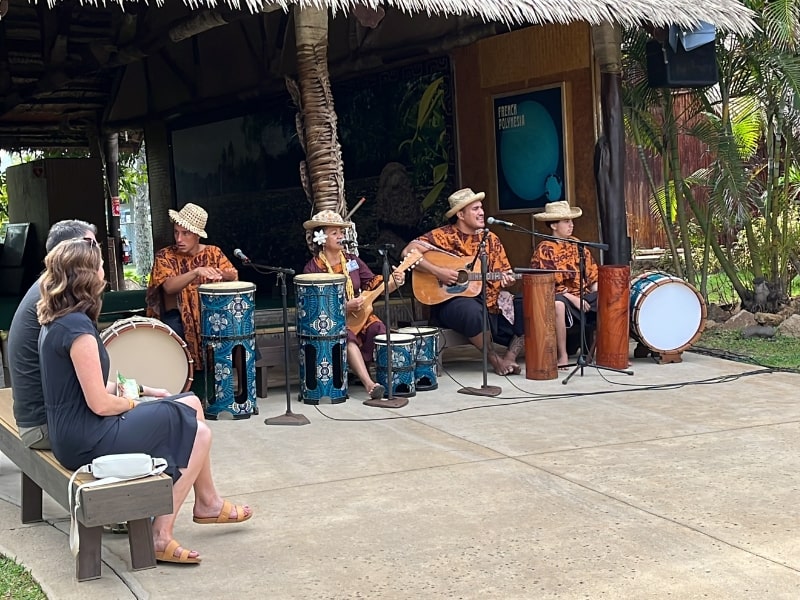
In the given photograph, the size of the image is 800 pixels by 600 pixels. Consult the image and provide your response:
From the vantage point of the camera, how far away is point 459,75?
9242mm

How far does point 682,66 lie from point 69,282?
5.95m

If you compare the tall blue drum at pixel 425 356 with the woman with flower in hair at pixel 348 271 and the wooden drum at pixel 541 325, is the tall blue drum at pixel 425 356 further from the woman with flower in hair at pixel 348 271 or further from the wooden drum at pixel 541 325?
the wooden drum at pixel 541 325

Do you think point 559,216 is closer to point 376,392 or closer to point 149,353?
point 376,392

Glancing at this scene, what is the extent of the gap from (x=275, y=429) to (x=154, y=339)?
2.71ft

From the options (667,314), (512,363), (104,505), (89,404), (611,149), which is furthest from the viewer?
(611,149)

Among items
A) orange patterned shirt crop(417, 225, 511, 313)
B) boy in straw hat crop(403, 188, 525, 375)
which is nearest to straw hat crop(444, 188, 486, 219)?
boy in straw hat crop(403, 188, 525, 375)

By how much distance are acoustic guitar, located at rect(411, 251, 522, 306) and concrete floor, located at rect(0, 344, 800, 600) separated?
100cm

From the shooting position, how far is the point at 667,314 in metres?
7.46

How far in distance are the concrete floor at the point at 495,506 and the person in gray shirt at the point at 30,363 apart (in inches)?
18.3

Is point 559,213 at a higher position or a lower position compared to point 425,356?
higher

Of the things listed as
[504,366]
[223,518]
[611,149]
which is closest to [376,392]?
[504,366]

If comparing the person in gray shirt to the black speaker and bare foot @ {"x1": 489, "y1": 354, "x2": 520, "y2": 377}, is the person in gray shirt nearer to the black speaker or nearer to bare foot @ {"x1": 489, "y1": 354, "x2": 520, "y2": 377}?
bare foot @ {"x1": 489, "y1": 354, "x2": 520, "y2": 377}

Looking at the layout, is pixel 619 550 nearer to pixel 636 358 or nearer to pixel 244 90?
pixel 636 358

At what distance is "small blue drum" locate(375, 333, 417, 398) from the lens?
6598mm
